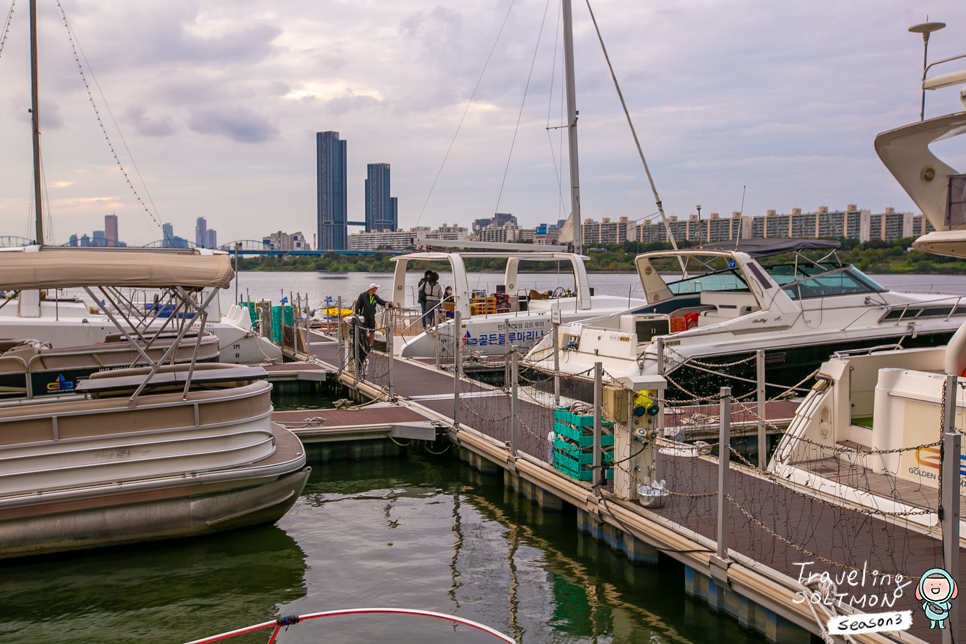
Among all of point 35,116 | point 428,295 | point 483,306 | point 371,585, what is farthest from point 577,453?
point 35,116

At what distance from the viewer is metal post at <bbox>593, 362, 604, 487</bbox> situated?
692cm

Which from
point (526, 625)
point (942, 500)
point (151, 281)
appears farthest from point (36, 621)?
point (942, 500)

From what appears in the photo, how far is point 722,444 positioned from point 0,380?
918 cm

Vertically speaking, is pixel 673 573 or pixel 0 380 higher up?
pixel 0 380

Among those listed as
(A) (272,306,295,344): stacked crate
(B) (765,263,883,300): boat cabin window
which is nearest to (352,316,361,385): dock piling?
(B) (765,263,883,300): boat cabin window

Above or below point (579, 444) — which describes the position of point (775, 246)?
above

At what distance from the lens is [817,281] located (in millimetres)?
13469

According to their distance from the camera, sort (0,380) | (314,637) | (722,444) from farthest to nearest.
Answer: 1. (0,380)
2. (314,637)
3. (722,444)

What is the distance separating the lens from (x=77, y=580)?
705cm

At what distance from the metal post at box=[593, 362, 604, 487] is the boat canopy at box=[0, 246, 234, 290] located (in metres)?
3.77

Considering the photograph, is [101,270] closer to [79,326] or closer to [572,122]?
[79,326]

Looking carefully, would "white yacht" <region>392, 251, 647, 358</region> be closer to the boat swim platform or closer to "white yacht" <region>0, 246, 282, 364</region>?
"white yacht" <region>0, 246, 282, 364</region>

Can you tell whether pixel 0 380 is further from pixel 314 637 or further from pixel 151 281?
pixel 314 637

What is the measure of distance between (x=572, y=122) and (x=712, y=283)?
7.17 m
